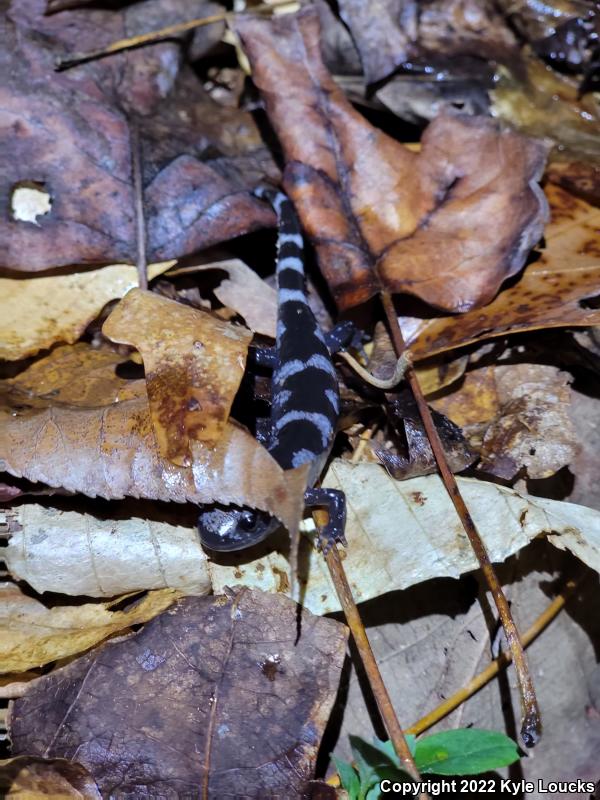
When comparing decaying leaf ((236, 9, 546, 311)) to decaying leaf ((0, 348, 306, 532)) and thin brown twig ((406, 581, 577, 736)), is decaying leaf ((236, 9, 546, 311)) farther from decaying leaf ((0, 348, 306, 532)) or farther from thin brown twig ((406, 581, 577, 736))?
thin brown twig ((406, 581, 577, 736))

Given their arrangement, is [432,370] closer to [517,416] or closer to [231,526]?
[517,416]

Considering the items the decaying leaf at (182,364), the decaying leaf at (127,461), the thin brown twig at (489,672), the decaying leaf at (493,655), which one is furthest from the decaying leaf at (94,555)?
the thin brown twig at (489,672)

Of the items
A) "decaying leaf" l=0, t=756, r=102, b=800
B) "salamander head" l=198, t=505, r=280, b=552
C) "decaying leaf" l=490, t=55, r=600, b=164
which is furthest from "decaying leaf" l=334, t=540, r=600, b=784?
"decaying leaf" l=490, t=55, r=600, b=164

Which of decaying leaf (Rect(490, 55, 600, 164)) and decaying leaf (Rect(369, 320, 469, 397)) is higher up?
decaying leaf (Rect(490, 55, 600, 164))

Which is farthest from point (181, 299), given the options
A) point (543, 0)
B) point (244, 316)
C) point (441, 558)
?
point (543, 0)

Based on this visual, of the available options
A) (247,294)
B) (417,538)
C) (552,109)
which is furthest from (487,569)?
(552,109)

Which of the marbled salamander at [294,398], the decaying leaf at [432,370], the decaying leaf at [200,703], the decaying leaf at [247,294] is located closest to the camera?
the decaying leaf at [200,703]

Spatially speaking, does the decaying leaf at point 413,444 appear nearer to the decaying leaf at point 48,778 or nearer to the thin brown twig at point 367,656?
the thin brown twig at point 367,656
